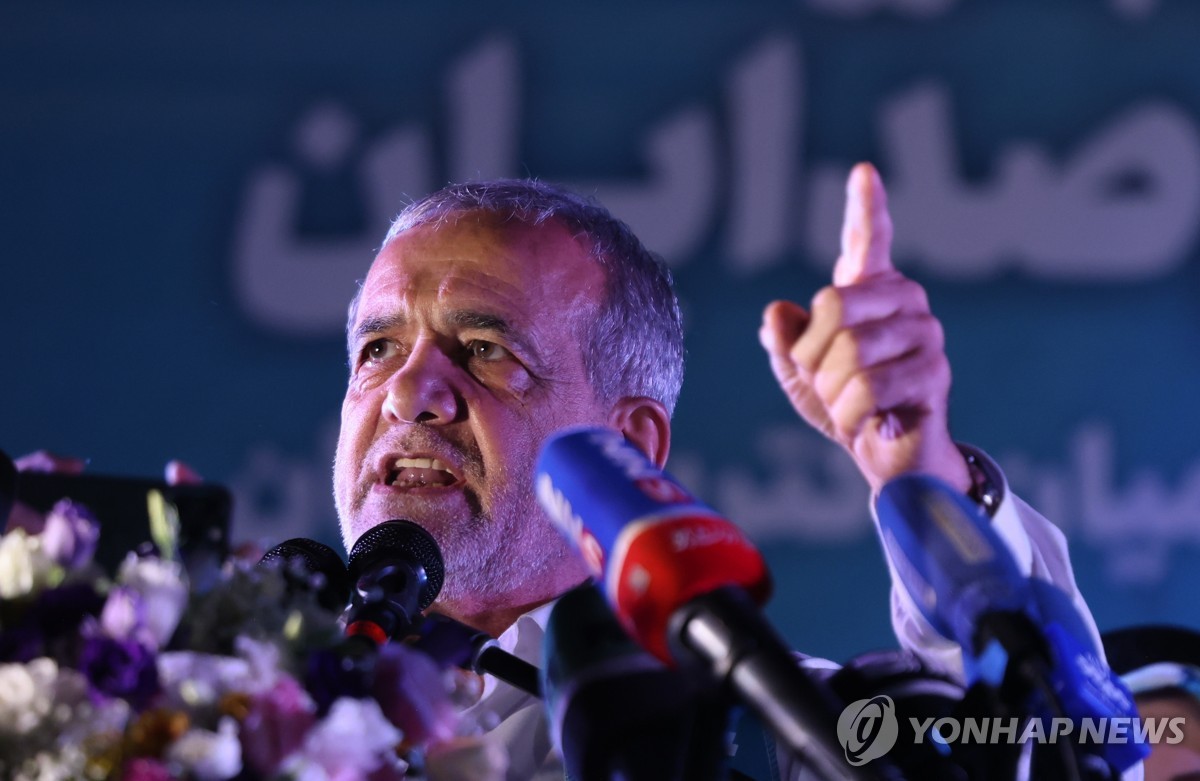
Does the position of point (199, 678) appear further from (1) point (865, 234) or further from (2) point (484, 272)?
→ (2) point (484, 272)

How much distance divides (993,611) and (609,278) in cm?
160

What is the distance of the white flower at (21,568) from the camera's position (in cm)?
93

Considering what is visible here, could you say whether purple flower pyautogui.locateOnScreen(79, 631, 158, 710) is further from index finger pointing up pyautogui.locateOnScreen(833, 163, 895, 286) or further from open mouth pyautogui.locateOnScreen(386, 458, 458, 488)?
open mouth pyautogui.locateOnScreen(386, 458, 458, 488)

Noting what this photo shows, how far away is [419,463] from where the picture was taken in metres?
2.15

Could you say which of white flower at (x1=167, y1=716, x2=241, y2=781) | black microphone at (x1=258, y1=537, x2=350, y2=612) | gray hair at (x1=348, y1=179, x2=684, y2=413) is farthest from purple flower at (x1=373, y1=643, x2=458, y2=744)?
gray hair at (x1=348, y1=179, x2=684, y2=413)

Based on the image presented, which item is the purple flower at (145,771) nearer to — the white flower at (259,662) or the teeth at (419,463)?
the white flower at (259,662)

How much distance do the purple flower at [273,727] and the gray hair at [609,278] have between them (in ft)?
5.02

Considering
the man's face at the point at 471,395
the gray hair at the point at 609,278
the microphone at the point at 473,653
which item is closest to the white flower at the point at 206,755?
the microphone at the point at 473,653

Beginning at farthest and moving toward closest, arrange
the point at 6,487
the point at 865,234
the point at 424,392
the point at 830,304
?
the point at 424,392
the point at 865,234
the point at 830,304
the point at 6,487

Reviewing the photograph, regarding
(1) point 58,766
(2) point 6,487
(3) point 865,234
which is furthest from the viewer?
(3) point 865,234

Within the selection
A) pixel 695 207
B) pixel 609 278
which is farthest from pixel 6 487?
pixel 695 207

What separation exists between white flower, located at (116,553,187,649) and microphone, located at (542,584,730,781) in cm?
29

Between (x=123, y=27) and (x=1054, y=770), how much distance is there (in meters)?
3.49

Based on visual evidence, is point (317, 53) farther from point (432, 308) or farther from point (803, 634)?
point (803, 634)
